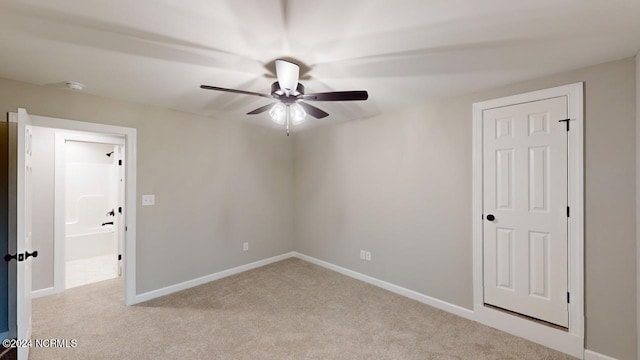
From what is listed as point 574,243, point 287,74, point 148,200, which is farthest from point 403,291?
point 148,200

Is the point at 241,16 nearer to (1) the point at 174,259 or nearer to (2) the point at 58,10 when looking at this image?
(2) the point at 58,10

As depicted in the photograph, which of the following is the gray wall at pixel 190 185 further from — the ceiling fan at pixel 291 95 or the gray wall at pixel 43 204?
the ceiling fan at pixel 291 95

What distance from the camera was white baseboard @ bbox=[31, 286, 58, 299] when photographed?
10.3 ft

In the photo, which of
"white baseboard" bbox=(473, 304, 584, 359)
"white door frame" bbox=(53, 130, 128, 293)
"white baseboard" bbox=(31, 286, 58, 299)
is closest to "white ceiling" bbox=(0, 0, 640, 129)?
"white door frame" bbox=(53, 130, 128, 293)

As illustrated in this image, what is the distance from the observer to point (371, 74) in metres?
2.26

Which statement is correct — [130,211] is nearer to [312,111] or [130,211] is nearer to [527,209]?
[312,111]

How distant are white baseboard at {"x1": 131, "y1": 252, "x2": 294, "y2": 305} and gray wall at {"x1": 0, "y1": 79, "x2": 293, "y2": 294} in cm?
6

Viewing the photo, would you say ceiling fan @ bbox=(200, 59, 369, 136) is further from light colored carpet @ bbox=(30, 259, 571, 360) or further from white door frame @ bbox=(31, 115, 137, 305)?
light colored carpet @ bbox=(30, 259, 571, 360)

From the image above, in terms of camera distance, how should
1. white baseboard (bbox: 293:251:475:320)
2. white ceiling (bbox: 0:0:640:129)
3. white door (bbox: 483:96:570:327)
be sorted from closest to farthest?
white ceiling (bbox: 0:0:640:129) < white door (bbox: 483:96:570:327) < white baseboard (bbox: 293:251:475:320)

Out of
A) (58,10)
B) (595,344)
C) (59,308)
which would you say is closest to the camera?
(58,10)

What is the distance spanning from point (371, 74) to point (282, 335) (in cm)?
251

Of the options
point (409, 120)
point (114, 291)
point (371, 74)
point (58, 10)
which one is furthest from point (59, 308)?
point (409, 120)

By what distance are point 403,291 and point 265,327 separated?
1.74m

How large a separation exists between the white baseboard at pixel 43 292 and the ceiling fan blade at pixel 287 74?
152 inches
